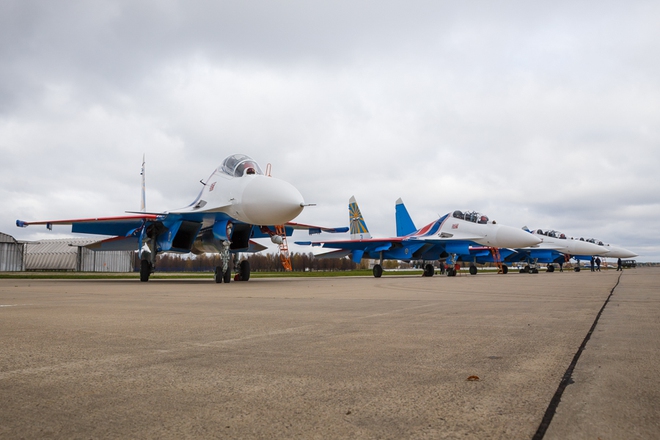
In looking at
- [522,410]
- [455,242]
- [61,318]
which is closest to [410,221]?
[455,242]

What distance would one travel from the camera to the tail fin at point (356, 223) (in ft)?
89.1

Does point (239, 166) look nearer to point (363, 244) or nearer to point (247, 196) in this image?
point (247, 196)

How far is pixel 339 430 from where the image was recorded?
62.5 inches

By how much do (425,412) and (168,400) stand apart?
3.31ft

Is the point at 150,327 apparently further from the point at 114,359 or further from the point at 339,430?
the point at 339,430

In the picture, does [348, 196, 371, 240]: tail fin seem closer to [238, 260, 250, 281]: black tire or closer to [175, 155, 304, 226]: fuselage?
[238, 260, 250, 281]: black tire

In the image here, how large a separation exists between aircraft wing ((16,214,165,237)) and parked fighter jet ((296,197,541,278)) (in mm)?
11375

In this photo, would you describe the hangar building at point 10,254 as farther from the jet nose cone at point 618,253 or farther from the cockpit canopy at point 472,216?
the jet nose cone at point 618,253

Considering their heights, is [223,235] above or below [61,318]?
above

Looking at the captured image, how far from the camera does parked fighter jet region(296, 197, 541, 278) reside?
74.8 feet

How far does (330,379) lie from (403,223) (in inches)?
1041

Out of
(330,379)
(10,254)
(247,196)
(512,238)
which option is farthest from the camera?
(10,254)

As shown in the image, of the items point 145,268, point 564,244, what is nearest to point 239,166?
point 145,268

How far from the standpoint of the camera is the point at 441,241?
2300 cm
